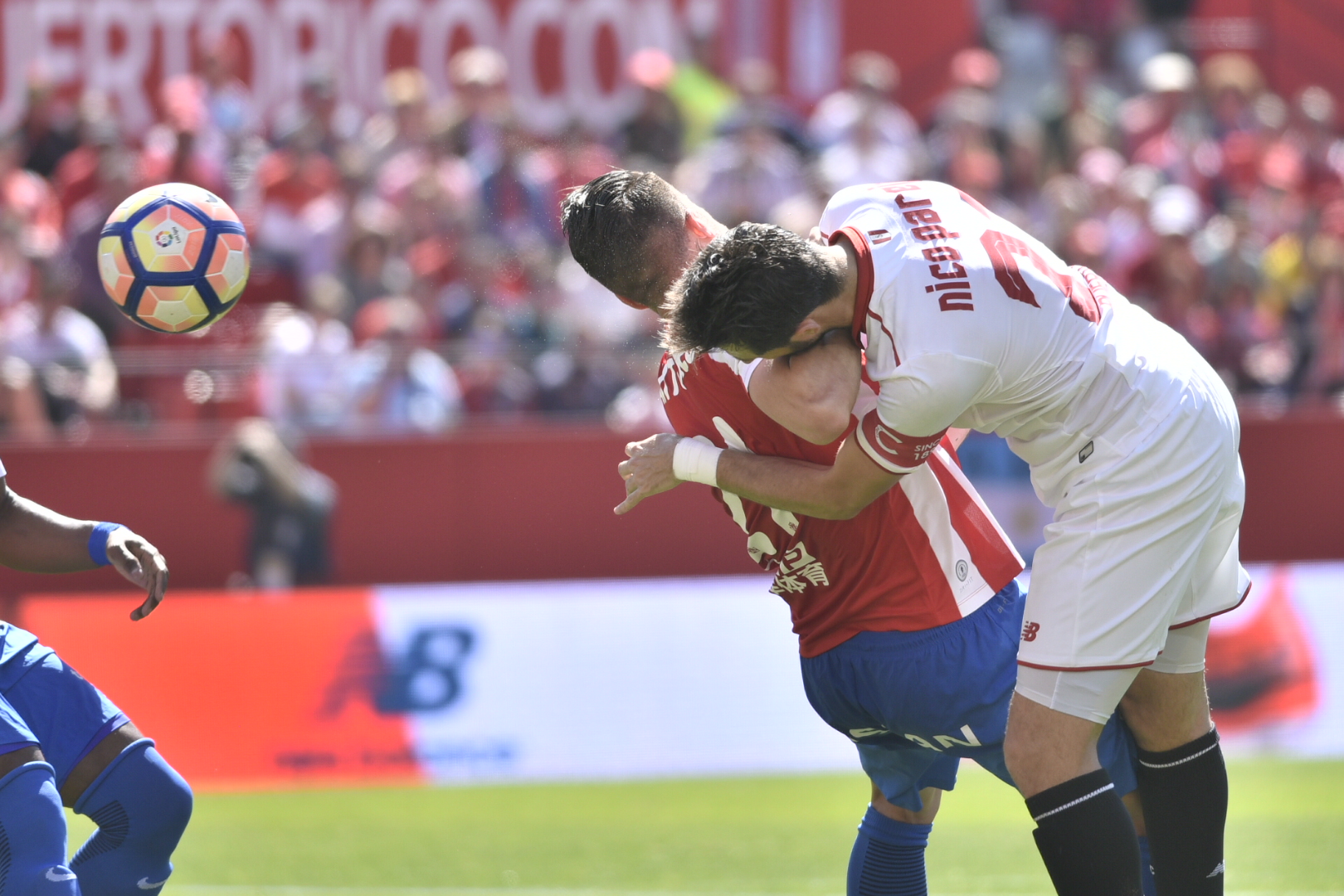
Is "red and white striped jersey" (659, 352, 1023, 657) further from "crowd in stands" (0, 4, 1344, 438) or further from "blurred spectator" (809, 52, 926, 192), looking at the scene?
"blurred spectator" (809, 52, 926, 192)

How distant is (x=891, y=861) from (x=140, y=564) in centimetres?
234

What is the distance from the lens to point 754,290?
3.94 m

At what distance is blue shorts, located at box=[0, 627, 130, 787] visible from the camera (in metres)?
4.20

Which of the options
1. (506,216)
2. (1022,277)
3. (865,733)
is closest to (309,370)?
(506,216)

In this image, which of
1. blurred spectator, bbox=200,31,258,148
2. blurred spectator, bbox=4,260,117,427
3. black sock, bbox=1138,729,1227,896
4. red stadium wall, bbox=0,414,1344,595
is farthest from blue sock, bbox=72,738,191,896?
blurred spectator, bbox=200,31,258,148

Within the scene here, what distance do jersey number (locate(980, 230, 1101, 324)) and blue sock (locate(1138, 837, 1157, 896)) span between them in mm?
1557

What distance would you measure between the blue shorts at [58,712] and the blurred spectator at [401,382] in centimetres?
695

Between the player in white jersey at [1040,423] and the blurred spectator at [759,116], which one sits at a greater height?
the player in white jersey at [1040,423]

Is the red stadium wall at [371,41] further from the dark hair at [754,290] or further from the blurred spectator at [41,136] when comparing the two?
the dark hair at [754,290]

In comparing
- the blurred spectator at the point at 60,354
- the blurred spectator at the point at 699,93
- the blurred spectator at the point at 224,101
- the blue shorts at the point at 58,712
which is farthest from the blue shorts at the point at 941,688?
the blurred spectator at the point at 699,93

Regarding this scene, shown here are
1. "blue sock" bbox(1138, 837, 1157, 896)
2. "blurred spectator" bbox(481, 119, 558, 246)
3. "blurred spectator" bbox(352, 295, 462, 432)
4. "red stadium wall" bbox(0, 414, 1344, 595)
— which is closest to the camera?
"blue sock" bbox(1138, 837, 1157, 896)

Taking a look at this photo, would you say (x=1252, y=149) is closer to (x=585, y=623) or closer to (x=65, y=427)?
(x=585, y=623)

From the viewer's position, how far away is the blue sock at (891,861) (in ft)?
16.0

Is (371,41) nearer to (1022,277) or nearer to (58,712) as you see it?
(58,712)
